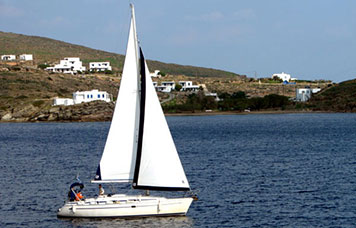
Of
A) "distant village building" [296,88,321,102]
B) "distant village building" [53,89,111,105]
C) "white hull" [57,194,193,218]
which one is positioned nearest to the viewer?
"white hull" [57,194,193,218]

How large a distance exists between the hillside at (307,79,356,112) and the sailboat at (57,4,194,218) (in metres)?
155

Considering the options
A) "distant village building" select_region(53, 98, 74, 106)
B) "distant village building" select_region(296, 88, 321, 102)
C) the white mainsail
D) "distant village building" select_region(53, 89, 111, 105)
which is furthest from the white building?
the white mainsail

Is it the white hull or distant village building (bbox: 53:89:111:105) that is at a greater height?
distant village building (bbox: 53:89:111:105)

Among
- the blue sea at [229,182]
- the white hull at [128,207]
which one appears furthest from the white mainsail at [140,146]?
the blue sea at [229,182]

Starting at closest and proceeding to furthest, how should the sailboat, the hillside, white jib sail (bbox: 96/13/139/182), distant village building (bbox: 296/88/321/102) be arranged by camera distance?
the sailboat, white jib sail (bbox: 96/13/139/182), the hillside, distant village building (bbox: 296/88/321/102)

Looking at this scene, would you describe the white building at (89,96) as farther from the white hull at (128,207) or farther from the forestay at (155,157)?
the forestay at (155,157)

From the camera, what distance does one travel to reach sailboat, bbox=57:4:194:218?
3189 cm

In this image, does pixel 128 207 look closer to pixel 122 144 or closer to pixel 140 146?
pixel 140 146

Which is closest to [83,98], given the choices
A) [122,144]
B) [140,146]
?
[122,144]

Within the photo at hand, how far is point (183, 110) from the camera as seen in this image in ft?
609

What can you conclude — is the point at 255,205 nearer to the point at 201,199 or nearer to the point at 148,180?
the point at 201,199

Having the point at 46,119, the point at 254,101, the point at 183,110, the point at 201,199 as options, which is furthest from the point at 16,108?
the point at 201,199

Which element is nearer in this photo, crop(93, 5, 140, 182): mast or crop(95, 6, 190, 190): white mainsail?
crop(95, 6, 190, 190): white mainsail

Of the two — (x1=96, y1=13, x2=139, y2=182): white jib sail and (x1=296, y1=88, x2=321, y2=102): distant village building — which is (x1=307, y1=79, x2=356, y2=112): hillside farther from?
(x1=96, y1=13, x2=139, y2=182): white jib sail
